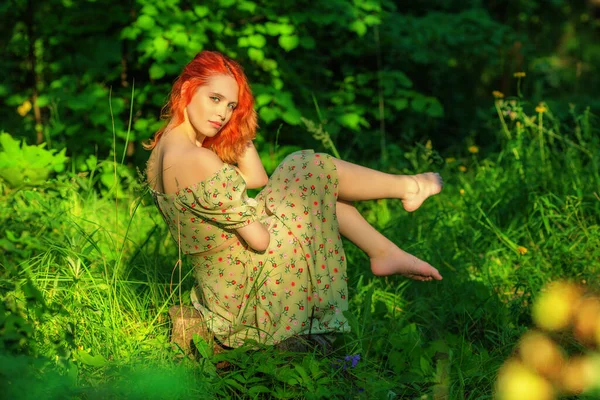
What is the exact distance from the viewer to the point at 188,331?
9.26 ft

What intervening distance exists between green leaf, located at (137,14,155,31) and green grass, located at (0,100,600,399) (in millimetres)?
861

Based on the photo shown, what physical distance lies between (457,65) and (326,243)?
16.1 feet

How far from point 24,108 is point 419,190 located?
3594 mm

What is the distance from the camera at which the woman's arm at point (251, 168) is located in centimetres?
320

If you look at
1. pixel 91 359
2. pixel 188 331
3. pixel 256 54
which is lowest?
pixel 188 331

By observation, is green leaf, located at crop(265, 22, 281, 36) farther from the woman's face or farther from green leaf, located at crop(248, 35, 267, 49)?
the woman's face

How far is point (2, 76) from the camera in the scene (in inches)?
225

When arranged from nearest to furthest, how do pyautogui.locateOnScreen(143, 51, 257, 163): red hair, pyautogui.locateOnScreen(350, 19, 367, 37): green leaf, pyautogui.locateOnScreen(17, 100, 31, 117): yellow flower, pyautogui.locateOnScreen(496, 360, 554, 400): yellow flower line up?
pyautogui.locateOnScreen(496, 360, 554, 400): yellow flower, pyautogui.locateOnScreen(143, 51, 257, 163): red hair, pyautogui.locateOnScreen(350, 19, 367, 37): green leaf, pyautogui.locateOnScreen(17, 100, 31, 117): yellow flower

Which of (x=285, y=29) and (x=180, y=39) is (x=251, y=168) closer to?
(x=180, y=39)

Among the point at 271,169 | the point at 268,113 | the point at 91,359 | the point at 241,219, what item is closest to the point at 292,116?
the point at 268,113

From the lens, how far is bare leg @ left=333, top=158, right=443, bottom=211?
10.1ft

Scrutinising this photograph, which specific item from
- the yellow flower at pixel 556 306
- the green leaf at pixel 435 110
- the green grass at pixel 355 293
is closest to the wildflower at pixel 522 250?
the green grass at pixel 355 293

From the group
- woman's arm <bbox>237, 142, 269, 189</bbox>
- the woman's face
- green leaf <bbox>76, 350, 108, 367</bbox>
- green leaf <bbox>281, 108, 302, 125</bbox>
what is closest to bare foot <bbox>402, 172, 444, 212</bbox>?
woman's arm <bbox>237, 142, 269, 189</bbox>

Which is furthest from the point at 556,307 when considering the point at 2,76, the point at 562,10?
the point at 562,10
